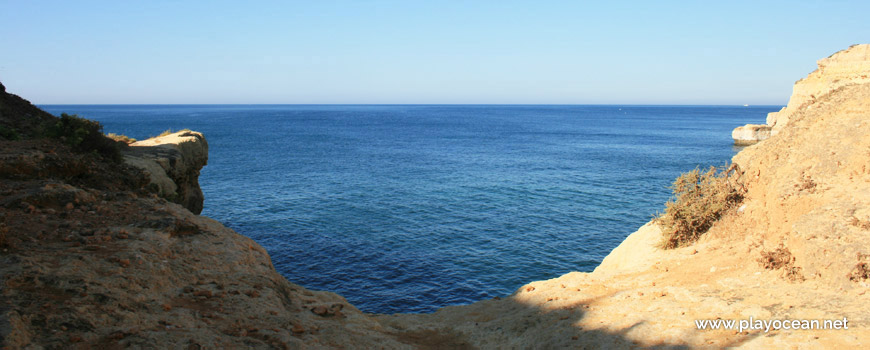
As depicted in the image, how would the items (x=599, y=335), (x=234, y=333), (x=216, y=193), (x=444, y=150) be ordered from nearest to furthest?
(x=234, y=333)
(x=599, y=335)
(x=216, y=193)
(x=444, y=150)

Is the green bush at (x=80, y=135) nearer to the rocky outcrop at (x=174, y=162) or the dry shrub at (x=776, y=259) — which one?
the rocky outcrop at (x=174, y=162)

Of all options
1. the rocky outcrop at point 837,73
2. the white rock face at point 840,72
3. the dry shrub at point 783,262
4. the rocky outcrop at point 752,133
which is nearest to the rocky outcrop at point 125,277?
the dry shrub at point 783,262

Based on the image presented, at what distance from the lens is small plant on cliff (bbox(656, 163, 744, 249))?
16.5m

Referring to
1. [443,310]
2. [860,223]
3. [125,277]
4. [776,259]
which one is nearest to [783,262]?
[776,259]

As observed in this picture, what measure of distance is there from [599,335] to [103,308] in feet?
32.1

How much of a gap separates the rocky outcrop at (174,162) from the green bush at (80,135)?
1224 mm

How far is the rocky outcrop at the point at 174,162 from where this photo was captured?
64.0 feet

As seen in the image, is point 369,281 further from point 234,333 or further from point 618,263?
point 234,333

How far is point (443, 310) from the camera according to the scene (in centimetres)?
1580

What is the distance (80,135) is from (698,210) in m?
20.8

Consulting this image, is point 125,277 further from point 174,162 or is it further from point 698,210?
point 698,210

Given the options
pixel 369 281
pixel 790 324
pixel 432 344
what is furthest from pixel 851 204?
pixel 369 281

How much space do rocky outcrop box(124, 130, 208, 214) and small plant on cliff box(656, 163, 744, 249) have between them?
60.2 feet

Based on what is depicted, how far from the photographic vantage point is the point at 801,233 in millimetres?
12516
